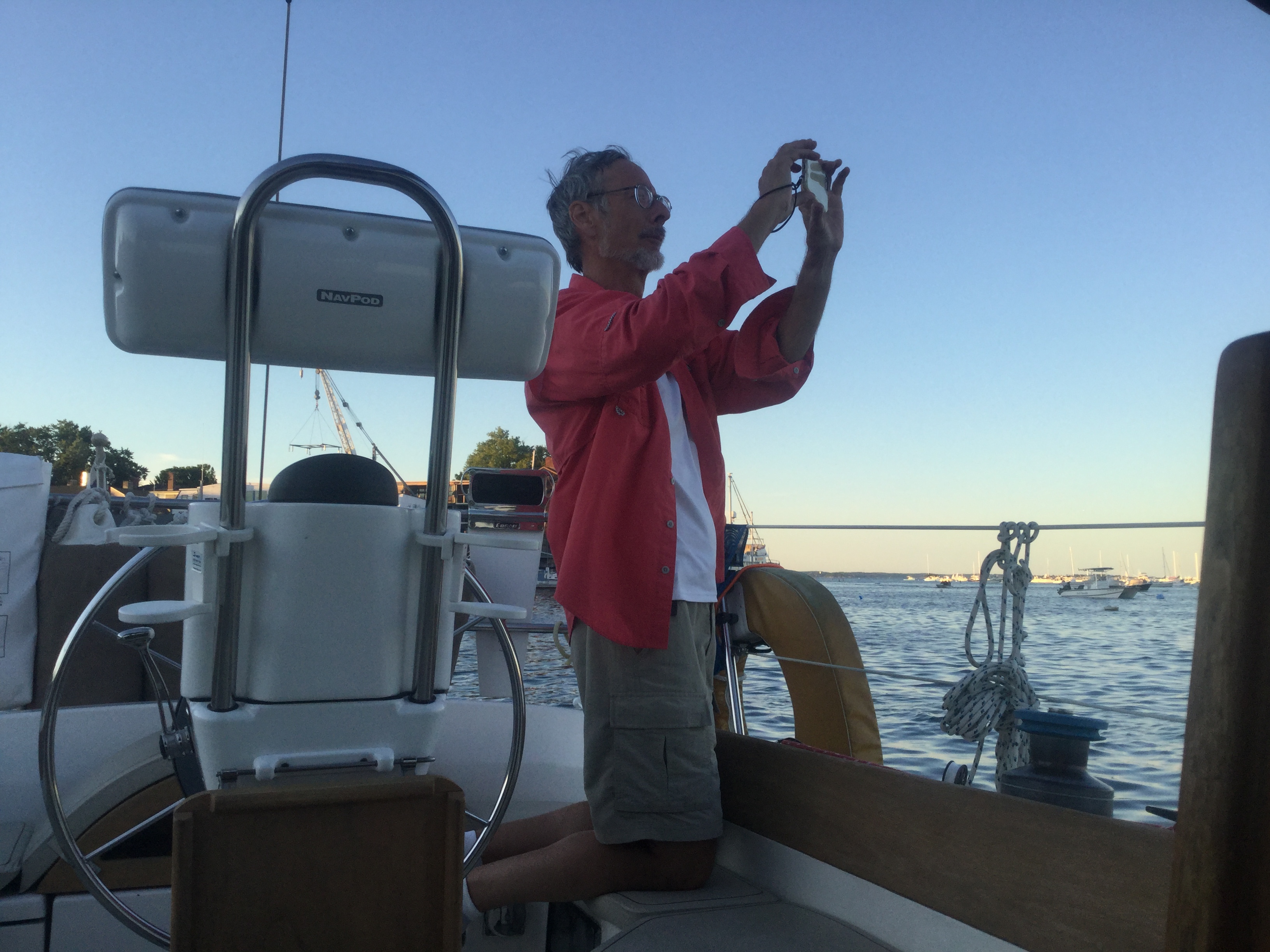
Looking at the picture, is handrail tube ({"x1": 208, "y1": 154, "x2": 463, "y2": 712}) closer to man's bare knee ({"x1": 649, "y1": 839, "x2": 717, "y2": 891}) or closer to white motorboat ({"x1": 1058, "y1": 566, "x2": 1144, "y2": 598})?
man's bare knee ({"x1": 649, "y1": 839, "x2": 717, "y2": 891})

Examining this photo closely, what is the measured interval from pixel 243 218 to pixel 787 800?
1.21 m

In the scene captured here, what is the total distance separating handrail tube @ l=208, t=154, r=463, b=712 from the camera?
0.95 metres

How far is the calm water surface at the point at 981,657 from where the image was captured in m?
1.85

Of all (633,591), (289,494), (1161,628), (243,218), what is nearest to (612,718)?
(633,591)

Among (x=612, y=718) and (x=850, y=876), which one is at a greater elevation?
(x=612, y=718)

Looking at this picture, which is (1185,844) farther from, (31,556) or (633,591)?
(31,556)

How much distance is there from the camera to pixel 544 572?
5.52 meters

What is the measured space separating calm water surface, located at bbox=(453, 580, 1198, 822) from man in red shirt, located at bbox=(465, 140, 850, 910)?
1.17ft

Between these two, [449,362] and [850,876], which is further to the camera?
[850,876]

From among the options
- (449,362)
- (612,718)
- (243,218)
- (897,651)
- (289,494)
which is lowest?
(897,651)

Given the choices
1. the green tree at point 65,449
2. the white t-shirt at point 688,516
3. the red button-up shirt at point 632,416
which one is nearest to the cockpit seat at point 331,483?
the red button-up shirt at point 632,416

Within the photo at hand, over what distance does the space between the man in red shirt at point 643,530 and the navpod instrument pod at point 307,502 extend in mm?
299

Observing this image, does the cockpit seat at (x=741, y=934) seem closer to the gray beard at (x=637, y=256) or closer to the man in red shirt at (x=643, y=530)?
the man in red shirt at (x=643, y=530)

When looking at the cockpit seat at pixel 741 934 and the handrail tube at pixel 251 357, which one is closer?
the handrail tube at pixel 251 357
